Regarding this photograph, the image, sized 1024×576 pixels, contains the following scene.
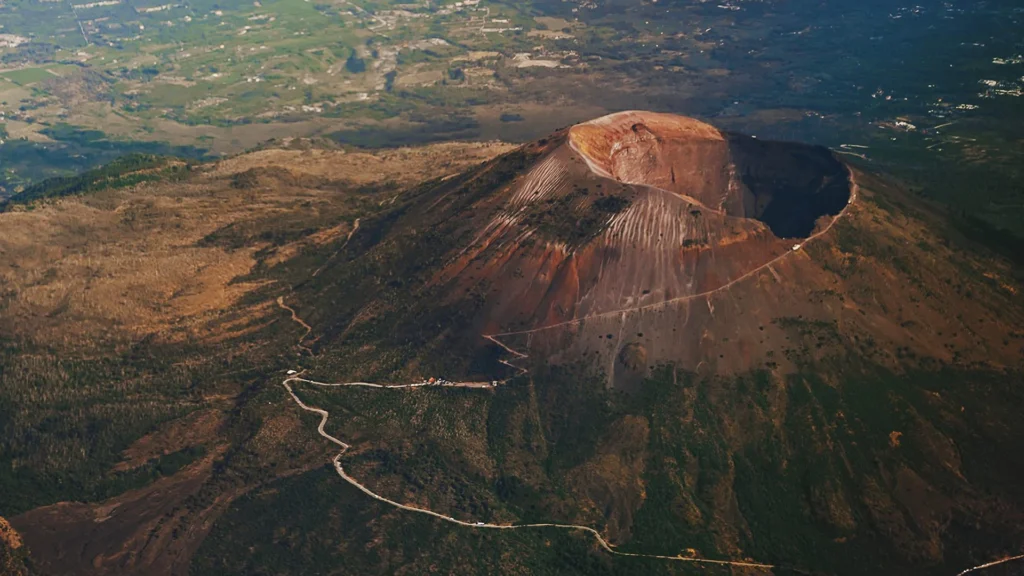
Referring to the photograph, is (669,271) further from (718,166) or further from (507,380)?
(718,166)

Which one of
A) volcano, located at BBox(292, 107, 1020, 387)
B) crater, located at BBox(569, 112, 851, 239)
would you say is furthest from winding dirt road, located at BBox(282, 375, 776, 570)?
crater, located at BBox(569, 112, 851, 239)

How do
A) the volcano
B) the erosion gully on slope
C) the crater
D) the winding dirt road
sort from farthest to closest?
1. the crater
2. the volcano
3. the winding dirt road
4. the erosion gully on slope

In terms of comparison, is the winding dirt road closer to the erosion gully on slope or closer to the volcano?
the erosion gully on slope

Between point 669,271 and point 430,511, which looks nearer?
point 430,511

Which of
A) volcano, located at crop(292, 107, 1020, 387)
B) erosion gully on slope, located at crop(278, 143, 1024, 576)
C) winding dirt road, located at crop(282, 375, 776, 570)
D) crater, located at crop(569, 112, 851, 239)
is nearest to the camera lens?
erosion gully on slope, located at crop(278, 143, 1024, 576)

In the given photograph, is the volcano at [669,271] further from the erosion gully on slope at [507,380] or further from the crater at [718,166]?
the erosion gully on slope at [507,380]

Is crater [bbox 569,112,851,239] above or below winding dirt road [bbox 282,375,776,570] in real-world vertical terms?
above

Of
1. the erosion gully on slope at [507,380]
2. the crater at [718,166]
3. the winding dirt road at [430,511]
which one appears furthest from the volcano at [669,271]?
the winding dirt road at [430,511]

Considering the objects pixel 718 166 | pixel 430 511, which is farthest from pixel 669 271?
pixel 430 511
